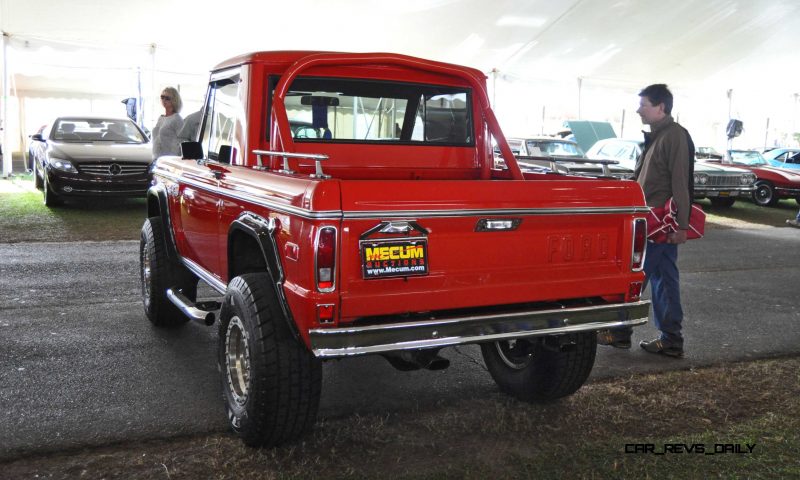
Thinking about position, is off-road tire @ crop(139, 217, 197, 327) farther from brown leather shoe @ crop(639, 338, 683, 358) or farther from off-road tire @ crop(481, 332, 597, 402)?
brown leather shoe @ crop(639, 338, 683, 358)

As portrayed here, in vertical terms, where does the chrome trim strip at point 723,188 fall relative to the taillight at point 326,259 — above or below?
below

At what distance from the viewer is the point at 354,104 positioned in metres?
4.28

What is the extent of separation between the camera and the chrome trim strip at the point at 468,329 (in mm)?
2922

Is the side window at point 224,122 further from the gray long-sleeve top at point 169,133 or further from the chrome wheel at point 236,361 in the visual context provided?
the gray long-sleeve top at point 169,133

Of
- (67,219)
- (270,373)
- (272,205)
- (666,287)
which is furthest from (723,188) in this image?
(270,373)

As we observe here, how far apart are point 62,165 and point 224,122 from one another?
8.07m

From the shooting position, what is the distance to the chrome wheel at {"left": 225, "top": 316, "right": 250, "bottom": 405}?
11.5 feet

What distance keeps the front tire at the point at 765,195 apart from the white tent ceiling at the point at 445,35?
4.22m

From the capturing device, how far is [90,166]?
11383 millimetres

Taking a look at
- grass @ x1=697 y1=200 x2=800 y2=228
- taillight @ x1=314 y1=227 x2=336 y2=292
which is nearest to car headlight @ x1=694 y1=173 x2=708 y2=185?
grass @ x1=697 y1=200 x2=800 y2=228

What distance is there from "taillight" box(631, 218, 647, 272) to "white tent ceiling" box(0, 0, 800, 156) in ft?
38.4

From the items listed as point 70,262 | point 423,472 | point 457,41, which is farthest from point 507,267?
point 457,41

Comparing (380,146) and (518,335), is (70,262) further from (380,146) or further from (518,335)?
(518,335)

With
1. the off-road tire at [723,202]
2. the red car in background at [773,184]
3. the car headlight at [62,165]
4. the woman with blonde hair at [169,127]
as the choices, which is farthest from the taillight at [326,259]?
the red car in background at [773,184]
